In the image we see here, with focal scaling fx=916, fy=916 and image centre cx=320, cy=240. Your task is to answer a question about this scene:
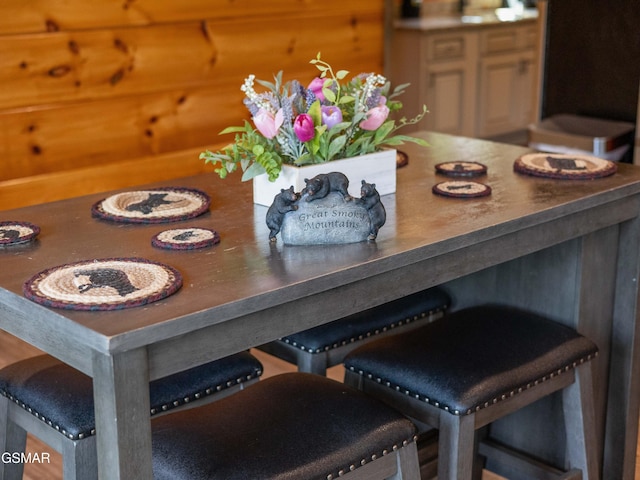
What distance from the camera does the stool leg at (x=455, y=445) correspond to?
1.91 metres

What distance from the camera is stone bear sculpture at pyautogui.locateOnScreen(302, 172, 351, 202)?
172 centimetres

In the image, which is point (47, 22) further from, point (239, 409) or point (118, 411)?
point (118, 411)

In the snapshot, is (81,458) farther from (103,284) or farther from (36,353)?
(36,353)

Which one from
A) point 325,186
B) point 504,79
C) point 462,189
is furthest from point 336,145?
point 504,79

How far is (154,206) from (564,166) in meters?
1.03

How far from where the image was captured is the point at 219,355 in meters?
1.50

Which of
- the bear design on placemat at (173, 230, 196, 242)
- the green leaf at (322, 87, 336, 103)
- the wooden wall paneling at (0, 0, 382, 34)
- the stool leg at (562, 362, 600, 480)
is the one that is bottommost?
the stool leg at (562, 362, 600, 480)

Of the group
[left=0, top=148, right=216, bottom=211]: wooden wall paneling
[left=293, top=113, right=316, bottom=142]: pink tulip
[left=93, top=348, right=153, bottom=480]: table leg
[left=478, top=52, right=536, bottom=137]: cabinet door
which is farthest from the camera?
[left=478, top=52, right=536, bottom=137]: cabinet door

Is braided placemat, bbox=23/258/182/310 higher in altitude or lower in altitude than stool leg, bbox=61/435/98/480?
higher

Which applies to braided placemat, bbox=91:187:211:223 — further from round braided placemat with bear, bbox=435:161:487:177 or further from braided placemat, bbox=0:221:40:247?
round braided placemat with bear, bbox=435:161:487:177

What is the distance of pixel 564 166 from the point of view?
90.8 inches

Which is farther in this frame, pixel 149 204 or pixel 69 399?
pixel 149 204

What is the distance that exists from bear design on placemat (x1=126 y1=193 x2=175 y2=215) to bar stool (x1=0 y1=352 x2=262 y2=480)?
1.21 ft

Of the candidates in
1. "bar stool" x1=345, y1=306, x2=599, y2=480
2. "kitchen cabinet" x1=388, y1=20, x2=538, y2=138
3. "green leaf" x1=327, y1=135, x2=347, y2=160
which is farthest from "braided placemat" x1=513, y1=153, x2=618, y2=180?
"kitchen cabinet" x1=388, y1=20, x2=538, y2=138
